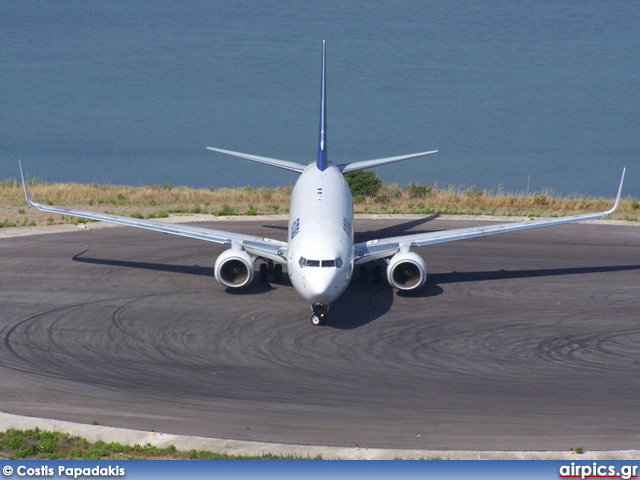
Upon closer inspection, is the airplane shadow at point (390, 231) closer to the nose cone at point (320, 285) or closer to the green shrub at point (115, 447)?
the nose cone at point (320, 285)

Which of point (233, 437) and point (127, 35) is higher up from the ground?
point (127, 35)

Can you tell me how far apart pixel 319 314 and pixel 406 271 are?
5.74 meters

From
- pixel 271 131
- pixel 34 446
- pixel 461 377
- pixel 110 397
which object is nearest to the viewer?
pixel 34 446

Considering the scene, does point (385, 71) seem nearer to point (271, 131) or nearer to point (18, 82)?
point (271, 131)

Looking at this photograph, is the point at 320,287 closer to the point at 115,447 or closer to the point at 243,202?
the point at 115,447

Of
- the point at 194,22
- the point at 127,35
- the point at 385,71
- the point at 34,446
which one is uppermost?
the point at 194,22

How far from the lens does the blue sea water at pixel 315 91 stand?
100 meters

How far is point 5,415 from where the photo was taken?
21906mm

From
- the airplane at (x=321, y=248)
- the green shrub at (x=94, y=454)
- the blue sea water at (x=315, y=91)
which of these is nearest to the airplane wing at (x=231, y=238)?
the airplane at (x=321, y=248)

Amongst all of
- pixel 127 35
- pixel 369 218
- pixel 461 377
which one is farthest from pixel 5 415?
pixel 127 35

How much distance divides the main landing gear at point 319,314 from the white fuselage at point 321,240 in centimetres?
43

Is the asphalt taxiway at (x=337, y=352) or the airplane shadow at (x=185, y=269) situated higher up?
the airplane shadow at (x=185, y=269)

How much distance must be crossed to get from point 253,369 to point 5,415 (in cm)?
700

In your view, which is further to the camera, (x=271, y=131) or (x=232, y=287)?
(x=271, y=131)
